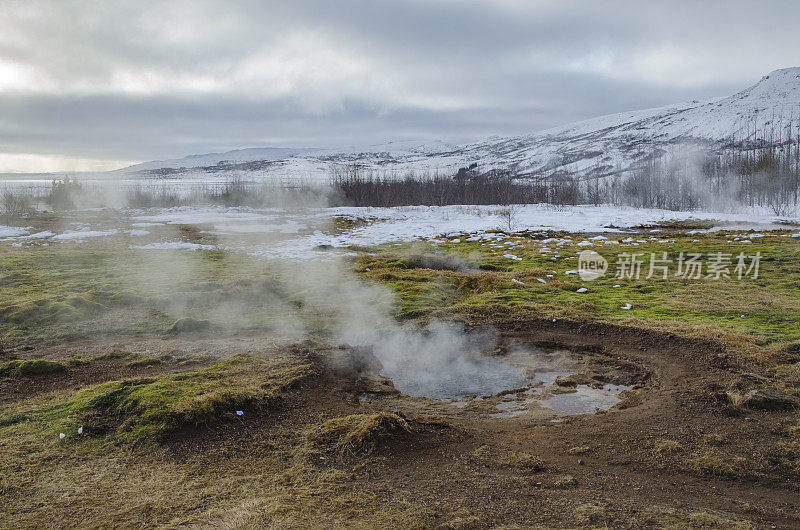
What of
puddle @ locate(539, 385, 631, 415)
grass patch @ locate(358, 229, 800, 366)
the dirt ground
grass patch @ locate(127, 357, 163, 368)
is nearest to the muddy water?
puddle @ locate(539, 385, 631, 415)

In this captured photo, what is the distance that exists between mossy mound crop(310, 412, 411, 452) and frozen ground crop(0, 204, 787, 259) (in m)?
13.6

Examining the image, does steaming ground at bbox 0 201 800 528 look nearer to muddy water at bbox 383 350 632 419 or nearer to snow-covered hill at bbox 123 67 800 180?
muddy water at bbox 383 350 632 419

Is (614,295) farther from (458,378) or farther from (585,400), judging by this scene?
(458,378)

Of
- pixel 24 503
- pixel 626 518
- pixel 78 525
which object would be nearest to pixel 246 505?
pixel 78 525

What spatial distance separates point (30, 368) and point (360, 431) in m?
4.98

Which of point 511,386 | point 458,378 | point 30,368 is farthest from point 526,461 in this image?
point 30,368

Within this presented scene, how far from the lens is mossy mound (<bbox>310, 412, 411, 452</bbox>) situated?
15.7 feet

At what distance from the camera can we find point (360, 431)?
16.0 feet

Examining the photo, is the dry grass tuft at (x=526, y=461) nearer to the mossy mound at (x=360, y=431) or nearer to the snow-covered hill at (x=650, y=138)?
the mossy mound at (x=360, y=431)

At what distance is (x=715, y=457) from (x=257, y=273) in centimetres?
Result: 1239

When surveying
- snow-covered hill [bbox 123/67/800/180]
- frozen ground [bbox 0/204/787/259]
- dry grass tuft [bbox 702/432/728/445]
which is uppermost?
snow-covered hill [bbox 123/67/800/180]

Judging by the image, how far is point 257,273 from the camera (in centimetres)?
1462

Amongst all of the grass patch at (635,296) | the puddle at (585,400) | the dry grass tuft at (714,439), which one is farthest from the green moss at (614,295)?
the dry grass tuft at (714,439)

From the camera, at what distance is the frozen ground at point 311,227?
868 inches
